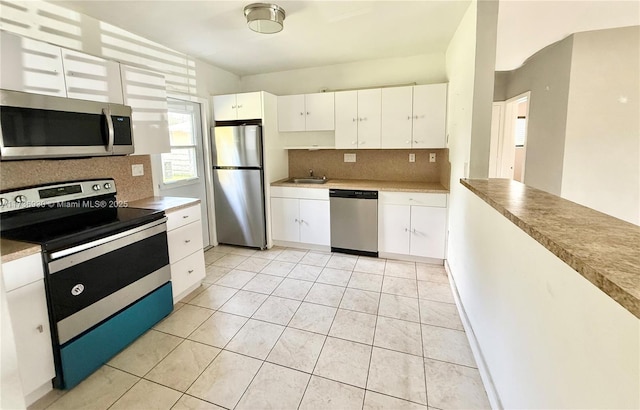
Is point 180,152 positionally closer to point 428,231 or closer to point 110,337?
point 110,337

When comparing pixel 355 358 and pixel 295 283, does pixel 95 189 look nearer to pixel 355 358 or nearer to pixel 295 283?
pixel 295 283

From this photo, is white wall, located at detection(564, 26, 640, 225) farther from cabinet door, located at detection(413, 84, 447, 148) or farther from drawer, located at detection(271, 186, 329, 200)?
drawer, located at detection(271, 186, 329, 200)

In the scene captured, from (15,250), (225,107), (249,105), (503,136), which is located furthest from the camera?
(503,136)

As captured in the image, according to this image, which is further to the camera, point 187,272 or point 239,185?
point 239,185

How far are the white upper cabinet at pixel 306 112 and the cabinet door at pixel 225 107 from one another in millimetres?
603

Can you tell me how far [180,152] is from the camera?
3600mm

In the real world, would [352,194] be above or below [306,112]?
below

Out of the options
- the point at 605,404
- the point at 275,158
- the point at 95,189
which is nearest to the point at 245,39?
the point at 275,158

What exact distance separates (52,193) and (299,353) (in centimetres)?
204

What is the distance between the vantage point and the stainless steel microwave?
1646 mm

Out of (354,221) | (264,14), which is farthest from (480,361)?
(264,14)

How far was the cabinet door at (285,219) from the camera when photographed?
155 inches

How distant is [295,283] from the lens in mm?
3061

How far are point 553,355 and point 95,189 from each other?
299cm
